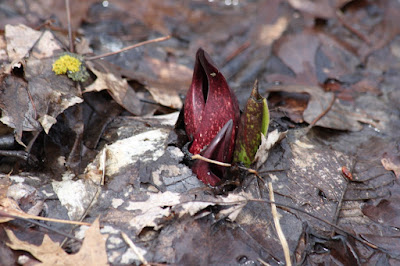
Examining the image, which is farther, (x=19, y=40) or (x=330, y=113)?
(x=330, y=113)

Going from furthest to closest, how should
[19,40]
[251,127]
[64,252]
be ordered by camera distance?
[19,40]
[251,127]
[64,252]

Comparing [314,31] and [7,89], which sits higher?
[7,89]

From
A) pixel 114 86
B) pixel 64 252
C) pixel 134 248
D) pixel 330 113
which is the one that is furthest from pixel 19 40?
pixel 330 113

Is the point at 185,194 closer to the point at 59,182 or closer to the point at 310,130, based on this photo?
the point at 59,182

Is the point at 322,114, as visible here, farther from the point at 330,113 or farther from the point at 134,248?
the point at 134,248

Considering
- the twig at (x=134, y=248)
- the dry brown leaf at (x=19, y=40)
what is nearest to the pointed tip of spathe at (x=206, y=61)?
the twig at (x=134, y=248)

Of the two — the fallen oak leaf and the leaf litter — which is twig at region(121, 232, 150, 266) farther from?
the fallen oak leaf

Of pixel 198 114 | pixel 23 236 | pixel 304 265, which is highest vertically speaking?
pixel 198 114

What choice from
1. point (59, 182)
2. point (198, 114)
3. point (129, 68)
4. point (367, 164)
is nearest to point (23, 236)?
point (59, 182)

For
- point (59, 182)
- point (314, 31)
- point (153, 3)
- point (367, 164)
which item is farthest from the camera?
point (153, 3)
